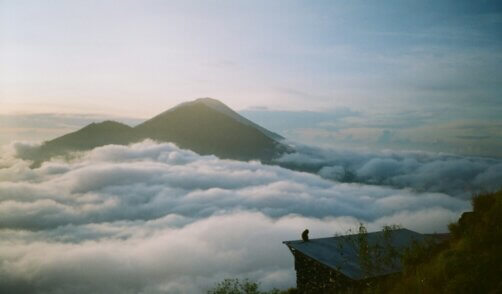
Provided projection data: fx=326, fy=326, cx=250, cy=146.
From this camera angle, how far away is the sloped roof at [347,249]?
18641mm

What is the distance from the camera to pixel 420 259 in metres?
15.4

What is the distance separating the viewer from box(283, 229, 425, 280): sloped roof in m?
18.6

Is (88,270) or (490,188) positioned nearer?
(490,188)

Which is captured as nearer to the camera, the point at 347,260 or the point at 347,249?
the point at 347,260

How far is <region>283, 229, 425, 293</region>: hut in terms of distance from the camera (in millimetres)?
18125

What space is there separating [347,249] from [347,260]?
1580 millimetres

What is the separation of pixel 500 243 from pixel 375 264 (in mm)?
7987

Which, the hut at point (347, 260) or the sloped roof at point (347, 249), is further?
the sloped roof at point (347, 249)

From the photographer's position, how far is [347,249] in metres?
22.1

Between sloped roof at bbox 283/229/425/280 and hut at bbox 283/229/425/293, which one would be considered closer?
hut at bbox 283/229/425/293

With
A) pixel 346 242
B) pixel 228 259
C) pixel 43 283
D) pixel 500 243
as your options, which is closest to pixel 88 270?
pixel 43 283

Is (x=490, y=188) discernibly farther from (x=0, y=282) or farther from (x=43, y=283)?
(x=0, y=282)

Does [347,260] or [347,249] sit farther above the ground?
[347,249]

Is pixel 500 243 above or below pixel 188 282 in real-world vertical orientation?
above
